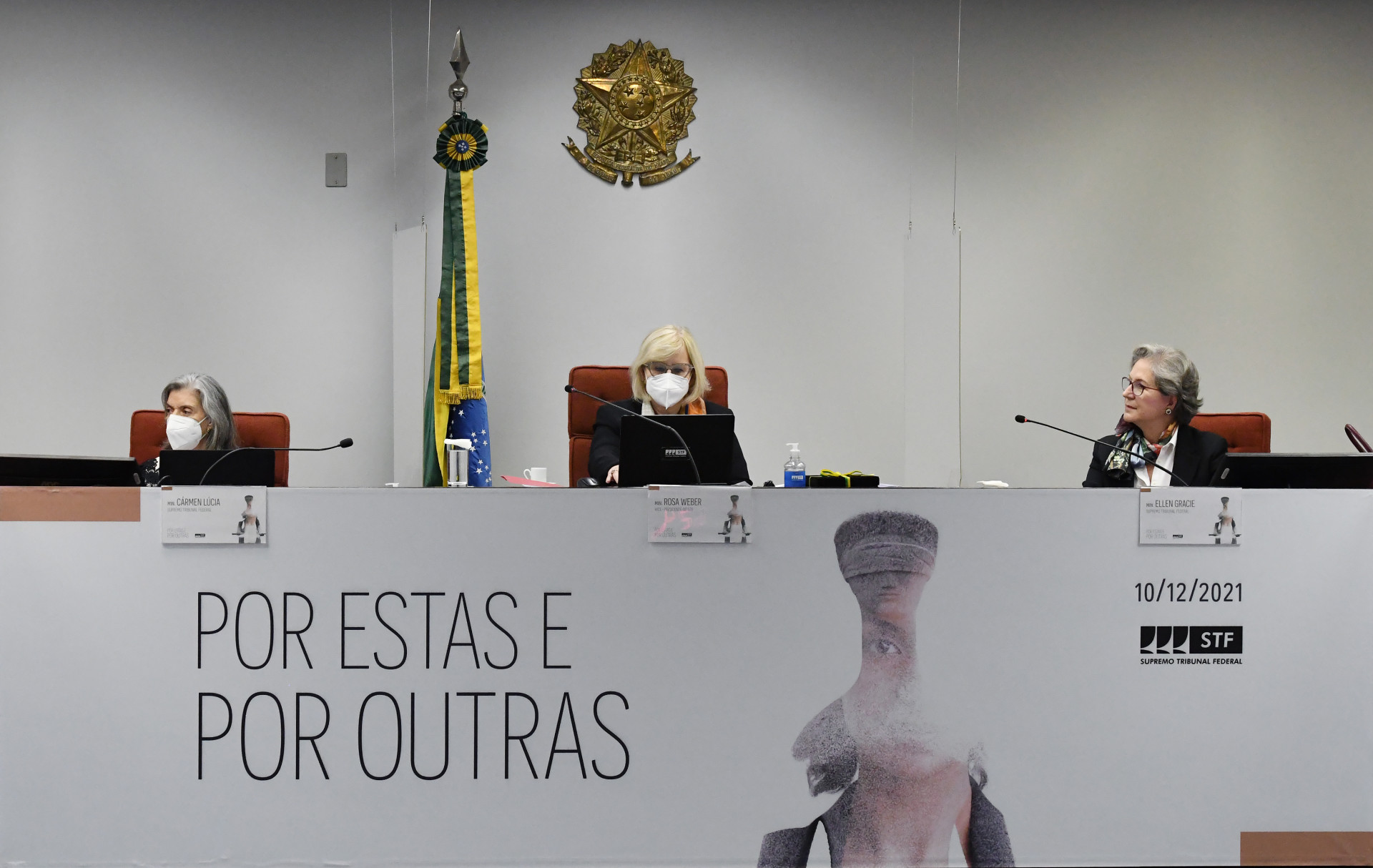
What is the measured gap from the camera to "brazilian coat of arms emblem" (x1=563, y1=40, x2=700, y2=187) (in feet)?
10.4

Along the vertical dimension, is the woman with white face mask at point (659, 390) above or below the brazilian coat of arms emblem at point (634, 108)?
below

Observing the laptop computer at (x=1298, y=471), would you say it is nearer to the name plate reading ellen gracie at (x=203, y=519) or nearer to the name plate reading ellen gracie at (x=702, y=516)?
the name plate reading ellen gracie at (x=702, y=516)

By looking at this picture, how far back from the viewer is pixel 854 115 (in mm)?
3217

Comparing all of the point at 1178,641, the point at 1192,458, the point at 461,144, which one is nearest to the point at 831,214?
the point at 461,144

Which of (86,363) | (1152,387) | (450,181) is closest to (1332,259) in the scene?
(1152,387)

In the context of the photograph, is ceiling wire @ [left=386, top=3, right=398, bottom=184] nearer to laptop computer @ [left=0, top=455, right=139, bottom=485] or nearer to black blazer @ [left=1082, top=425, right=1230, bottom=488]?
laptop computer @ [left=0, top=455, right=139, bottom=485]

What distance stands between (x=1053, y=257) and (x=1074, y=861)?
2.37m

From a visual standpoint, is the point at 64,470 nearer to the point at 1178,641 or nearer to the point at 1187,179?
the point at 1178,641

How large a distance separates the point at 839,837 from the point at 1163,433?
1.46 meters

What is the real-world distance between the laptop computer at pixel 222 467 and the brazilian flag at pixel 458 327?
1.34 meters

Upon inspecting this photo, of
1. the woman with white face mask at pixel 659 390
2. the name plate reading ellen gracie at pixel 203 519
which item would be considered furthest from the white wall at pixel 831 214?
the name plate reading ellen gracie at pixel 203 519

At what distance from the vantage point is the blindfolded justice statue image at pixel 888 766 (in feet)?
4.54

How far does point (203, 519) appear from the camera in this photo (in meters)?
1.39

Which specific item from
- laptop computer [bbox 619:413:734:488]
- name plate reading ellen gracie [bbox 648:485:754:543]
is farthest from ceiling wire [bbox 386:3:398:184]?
name plate reading ellen gracie [bbox 648:485:754:543]
